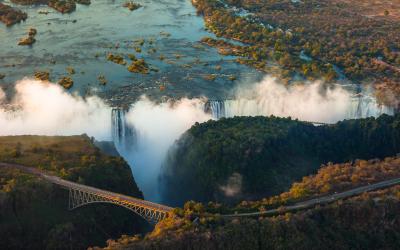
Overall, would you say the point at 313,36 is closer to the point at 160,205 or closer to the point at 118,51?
the point at 118,51

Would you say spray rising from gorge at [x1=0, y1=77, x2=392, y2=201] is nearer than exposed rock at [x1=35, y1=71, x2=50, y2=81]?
Yes

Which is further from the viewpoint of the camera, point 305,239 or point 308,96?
point 308,96

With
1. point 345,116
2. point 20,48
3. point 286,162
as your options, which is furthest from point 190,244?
point 20,48

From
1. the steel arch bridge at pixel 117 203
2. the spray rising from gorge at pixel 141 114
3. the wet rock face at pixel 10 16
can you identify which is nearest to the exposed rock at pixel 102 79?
the spray rising from gorge at pixel 141 114

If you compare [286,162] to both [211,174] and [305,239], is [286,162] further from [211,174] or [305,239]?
[305,239]

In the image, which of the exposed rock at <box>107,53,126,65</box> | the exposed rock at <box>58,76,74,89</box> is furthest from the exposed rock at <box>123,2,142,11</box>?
the exposed rock at <box>58,76,74,89</box>

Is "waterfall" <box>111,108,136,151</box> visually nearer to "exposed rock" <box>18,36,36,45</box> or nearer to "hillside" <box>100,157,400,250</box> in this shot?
"hillside" <box>100,157,400,250</box>
